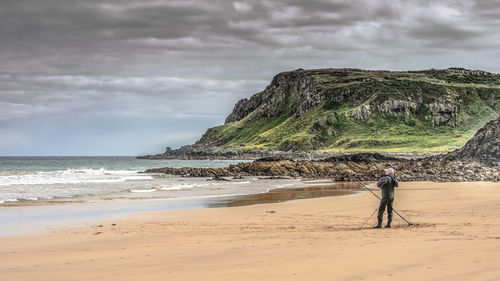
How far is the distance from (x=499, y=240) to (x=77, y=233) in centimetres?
1111

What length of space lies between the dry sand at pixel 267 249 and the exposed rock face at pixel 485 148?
27.5 metres

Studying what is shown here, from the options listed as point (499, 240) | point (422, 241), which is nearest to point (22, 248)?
point (422, 241)

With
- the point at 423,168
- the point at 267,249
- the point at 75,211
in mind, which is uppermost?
the point at 423,168

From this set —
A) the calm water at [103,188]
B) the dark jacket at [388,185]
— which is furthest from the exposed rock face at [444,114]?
the dark jacket at [388,185]

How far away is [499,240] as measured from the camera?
11.2 m

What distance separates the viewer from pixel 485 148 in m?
44.9

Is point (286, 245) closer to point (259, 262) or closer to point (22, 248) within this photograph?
point (259, 262)

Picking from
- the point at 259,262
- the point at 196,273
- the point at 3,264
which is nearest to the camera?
the point at 196,273

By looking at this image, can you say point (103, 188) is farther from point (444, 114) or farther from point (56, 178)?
point (444, 114)

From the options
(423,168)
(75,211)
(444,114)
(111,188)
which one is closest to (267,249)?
(75,211)

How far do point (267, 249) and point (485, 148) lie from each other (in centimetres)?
3958

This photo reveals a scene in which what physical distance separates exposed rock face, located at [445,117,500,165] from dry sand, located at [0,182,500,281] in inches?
1082

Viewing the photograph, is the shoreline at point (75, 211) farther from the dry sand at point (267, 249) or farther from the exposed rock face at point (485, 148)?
the exposed rock face at point (485, 148)

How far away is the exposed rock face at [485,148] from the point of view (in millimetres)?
43219
